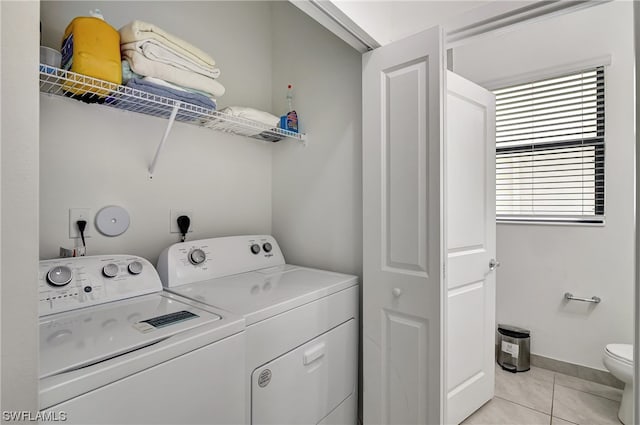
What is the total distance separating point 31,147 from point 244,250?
1.30 m

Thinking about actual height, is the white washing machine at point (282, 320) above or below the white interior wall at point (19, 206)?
below

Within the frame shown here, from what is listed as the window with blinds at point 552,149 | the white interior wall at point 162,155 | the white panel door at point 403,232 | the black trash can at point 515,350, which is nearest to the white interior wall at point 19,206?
the white interior wall at point 162,155

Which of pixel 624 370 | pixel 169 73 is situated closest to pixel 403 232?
pixel 169 73

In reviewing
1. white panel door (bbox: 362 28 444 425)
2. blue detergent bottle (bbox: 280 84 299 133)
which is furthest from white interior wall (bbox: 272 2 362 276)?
white panel door (bbox: 362 28 444 425)

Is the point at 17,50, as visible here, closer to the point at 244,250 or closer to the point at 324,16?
the point at 324,16

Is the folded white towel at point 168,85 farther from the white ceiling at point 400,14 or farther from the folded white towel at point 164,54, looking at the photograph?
the white ceiling at point 400,14

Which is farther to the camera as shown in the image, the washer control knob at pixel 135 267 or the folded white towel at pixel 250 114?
the folded white towel at pixel 250 114

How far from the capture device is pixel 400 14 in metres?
1.51

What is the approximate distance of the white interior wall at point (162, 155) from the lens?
1.31 metres

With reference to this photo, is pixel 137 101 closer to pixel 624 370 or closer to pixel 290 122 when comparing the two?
pixel 290 122

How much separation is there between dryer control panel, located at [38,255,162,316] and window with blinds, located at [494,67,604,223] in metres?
2.67

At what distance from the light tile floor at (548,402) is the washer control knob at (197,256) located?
182cm

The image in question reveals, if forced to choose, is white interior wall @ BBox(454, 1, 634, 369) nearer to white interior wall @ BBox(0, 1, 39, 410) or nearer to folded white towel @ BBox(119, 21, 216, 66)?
folded white towel @ BBox(119, 21, 216, 66)

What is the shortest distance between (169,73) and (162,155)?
49cm
